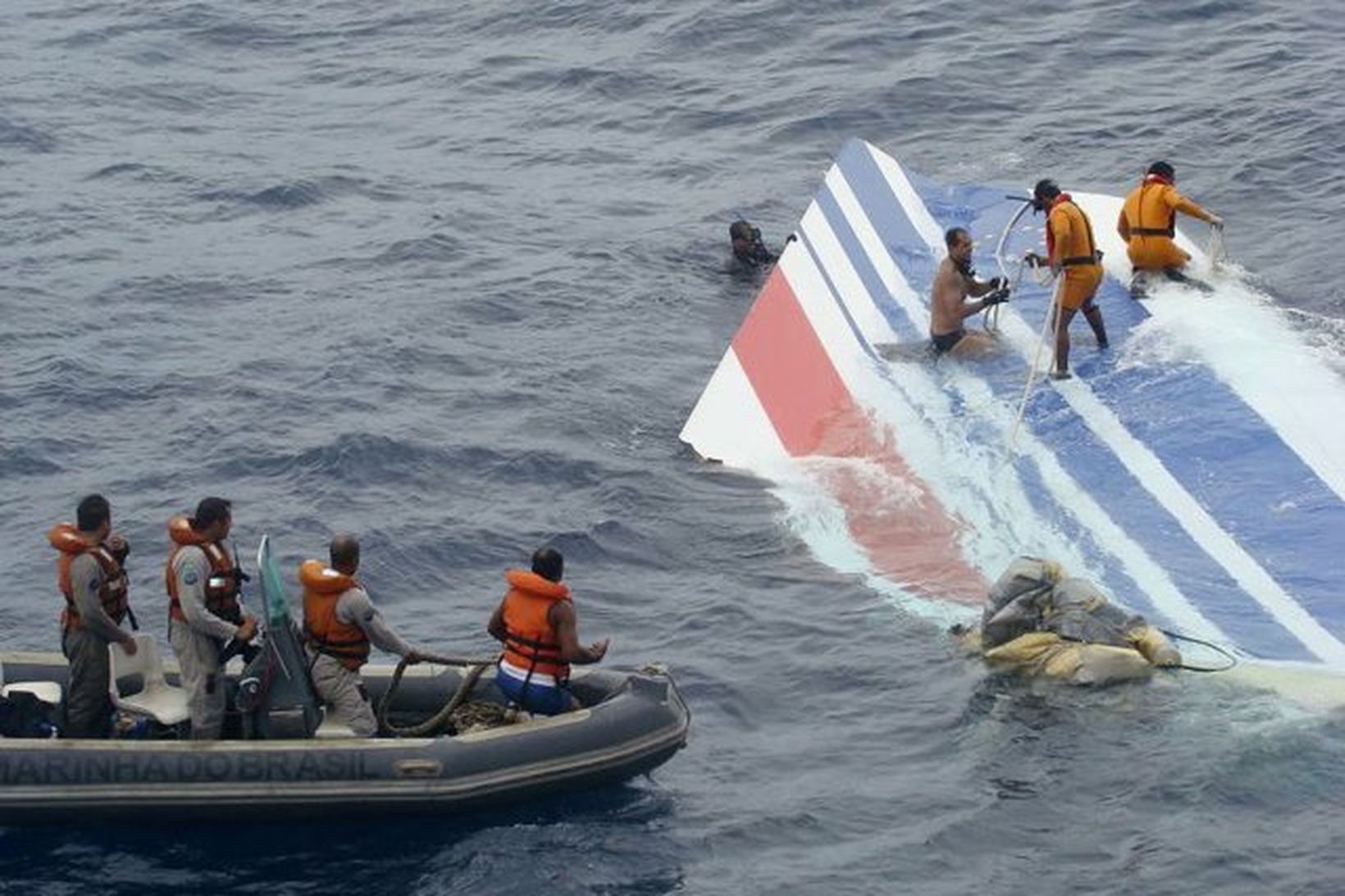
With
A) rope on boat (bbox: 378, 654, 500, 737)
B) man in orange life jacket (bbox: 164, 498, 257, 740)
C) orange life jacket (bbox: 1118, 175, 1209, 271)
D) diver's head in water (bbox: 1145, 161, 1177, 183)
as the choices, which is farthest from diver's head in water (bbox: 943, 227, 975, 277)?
man in orange life jacket (bbox: 164, 498, 257, 740)

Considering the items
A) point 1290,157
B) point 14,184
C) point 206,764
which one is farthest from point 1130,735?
point 14,184

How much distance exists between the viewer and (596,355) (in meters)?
23.0

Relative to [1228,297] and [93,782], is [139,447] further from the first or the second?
[1228,297]

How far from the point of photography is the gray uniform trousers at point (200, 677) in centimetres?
1414

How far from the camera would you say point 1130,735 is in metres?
14.8

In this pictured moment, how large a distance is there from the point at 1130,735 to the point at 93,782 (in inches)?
241

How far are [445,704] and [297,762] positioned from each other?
4.25 ft

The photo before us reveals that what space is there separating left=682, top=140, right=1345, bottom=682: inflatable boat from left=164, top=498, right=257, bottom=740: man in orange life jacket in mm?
5143

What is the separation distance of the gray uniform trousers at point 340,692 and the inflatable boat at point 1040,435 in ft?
14.6

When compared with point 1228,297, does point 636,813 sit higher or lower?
lower

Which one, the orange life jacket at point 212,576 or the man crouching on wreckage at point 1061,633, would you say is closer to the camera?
the orange life jacket at point 212,576

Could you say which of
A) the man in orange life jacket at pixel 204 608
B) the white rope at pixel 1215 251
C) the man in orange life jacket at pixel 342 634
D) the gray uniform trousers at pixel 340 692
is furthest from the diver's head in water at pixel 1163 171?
the man in orange life jacket at pixel 204 608

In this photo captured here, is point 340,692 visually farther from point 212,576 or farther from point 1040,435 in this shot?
point 1040,435

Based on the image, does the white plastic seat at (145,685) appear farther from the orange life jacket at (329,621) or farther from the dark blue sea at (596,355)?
the orange life jacket at (329,621)
